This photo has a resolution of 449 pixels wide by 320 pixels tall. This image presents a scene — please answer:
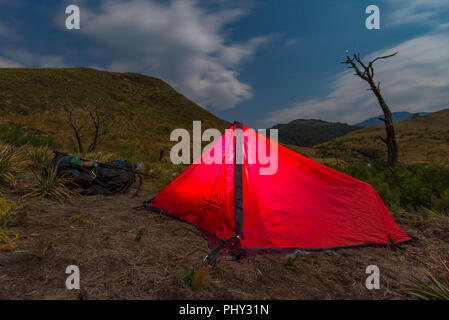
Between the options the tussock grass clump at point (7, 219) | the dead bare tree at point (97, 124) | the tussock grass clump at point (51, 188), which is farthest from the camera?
the dead bare tree at point (97, 124)

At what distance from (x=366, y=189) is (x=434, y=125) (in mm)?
81833

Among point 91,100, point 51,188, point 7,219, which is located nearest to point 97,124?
point 51,188

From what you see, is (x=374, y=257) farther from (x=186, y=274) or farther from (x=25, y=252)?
(x=25, y=252)

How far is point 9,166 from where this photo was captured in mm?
5082

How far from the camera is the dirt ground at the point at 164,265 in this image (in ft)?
6.28

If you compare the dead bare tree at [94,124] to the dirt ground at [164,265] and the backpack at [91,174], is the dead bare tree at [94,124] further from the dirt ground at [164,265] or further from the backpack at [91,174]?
the dirt ground at [164,265]

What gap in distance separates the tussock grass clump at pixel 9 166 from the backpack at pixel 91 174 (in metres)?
0.78

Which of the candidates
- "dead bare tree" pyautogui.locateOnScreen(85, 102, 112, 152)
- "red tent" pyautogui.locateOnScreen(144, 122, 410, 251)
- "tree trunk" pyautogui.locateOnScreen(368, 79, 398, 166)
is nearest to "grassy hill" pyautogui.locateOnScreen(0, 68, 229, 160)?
"dead bare tree" pyautogui.locateOnScreen(85, 102, 112, 152)

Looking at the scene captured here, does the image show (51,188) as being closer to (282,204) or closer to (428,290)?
(282,204)

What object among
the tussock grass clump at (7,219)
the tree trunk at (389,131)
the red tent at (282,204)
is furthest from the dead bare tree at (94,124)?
the tree trunk at (389,131)

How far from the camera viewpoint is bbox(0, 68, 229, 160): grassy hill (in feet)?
71.3

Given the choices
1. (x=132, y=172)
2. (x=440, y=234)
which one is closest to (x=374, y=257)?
(x=440, y=234)

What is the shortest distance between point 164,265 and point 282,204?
1738mm
